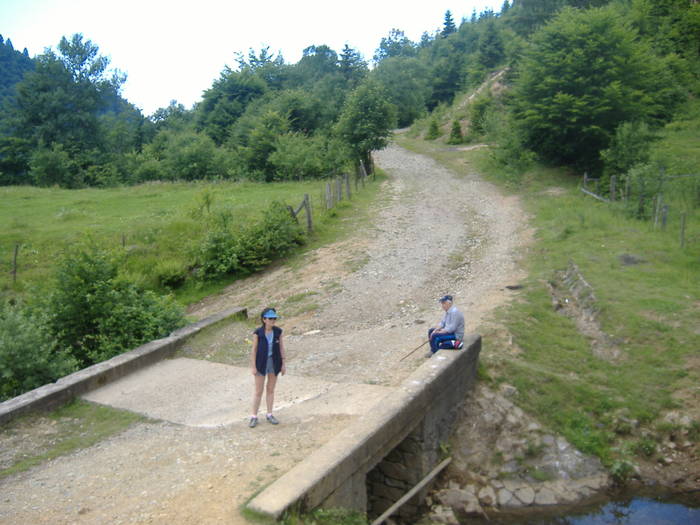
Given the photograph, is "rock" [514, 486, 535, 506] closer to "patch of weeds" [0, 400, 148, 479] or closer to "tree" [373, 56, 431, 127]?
"patch of weeds" [0, 400, 148, 479]

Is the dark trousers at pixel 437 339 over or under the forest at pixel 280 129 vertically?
under

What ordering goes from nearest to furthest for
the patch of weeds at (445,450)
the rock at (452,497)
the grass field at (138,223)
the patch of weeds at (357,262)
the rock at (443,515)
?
the rock at (443,515) → the rock at (452,497) → the patch of weeds at (445,450) → the patch of weeds at (357,262) → the grass field at (138,223)

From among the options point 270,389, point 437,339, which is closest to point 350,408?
point 270,389

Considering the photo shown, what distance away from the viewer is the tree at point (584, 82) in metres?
24.7

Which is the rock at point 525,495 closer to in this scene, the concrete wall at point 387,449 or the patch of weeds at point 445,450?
the patch of weeds at point 445,450

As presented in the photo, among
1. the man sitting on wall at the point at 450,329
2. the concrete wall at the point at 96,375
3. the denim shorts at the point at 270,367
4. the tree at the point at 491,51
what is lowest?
the concrete wall at the point at 96,375

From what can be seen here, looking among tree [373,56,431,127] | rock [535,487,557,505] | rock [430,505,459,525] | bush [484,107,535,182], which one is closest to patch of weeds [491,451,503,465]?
rock [535,487,557,505]

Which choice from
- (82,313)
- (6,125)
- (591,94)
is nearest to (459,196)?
(591,94)

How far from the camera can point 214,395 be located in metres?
8.92

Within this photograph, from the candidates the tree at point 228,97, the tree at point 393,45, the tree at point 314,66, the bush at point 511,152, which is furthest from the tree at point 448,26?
the bush at point 511,152

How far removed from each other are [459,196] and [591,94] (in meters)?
7.08

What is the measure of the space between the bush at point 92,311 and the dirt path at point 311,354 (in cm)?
154

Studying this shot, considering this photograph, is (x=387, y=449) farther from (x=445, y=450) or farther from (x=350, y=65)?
(x=350, y=65)

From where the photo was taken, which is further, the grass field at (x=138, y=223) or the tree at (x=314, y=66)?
the tree at (x=314, y=66)
